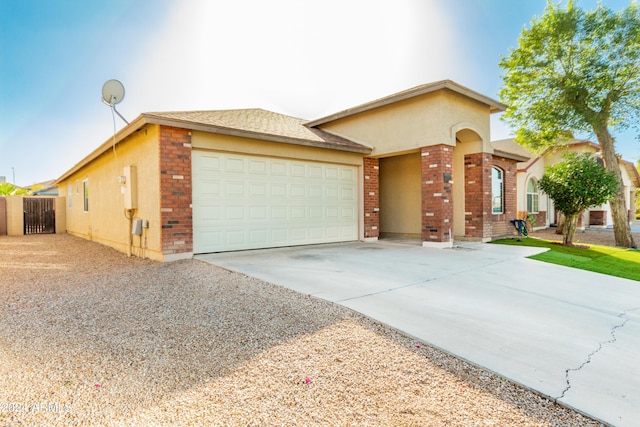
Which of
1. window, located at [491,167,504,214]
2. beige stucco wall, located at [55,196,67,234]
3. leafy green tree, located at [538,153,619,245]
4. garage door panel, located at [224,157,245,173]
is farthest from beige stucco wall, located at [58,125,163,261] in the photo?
leafy green tree, located at [538,153,619,245]

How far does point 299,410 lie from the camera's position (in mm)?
2145

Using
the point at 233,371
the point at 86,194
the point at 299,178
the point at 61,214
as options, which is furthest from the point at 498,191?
the point at 61,214

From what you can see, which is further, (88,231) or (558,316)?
(88,231)

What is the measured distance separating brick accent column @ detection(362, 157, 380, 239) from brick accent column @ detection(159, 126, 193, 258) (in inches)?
230

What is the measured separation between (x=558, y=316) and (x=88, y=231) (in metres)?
15.8

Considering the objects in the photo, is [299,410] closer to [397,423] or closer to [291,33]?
[397,423]

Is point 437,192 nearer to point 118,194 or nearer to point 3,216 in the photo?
point 118,194

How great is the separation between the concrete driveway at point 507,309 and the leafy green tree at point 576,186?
4.88 metres

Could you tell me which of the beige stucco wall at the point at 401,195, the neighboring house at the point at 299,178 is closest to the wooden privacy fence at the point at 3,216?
the neighboring house at the point at 299,178

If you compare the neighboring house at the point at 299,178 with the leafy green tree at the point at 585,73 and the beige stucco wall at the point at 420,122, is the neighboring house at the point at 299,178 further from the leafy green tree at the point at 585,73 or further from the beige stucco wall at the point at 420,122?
the leafy green tree at the point at 585,73

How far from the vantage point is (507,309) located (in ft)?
13.7

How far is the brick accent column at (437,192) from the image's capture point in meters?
9.55

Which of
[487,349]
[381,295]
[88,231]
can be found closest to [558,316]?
A: [487,349]

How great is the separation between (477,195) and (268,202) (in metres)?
A: 7.18
